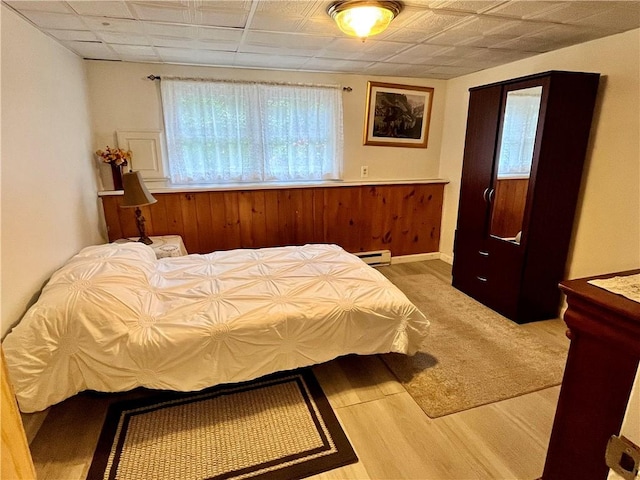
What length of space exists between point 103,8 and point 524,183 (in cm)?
300

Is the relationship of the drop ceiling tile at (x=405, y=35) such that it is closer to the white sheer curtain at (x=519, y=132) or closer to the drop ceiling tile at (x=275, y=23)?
the drop ceiling tile at (x=275, y=23)

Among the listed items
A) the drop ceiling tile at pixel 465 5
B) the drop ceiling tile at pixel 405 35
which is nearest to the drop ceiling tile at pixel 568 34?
the drop ceiling tile at pixel 465 5

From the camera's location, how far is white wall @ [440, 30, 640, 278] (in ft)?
7.79

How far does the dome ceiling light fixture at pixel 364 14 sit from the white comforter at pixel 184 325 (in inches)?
58.6

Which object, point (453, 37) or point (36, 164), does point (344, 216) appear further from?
point (36, 164)

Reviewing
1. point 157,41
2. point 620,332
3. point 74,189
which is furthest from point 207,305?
point 157,41

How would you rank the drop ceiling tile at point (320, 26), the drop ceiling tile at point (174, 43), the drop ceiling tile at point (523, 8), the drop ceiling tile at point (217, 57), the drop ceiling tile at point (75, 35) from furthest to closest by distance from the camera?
1. the drop ceiling tile at point (217, 57)
2. the drop ceiling tile at point (174, 43)
3. the drop ceiling tile at point (75, 35)
4. the drop ceiling tile at point (320, 26)
5. the drop ceiling tile at point (523, 8)

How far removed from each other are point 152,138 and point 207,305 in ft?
7.09

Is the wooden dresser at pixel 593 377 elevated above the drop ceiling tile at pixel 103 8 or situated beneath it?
situated beneath

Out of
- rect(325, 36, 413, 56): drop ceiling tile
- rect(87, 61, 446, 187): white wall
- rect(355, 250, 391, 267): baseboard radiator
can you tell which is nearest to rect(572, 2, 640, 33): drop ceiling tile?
rect(325, 36, 413, 56): drop ceiling tile

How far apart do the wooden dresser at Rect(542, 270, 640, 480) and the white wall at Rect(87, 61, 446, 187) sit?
321cm

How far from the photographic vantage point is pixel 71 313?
1667mm

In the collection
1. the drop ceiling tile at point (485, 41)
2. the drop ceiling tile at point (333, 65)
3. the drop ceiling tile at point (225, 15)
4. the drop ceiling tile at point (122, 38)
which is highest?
the drop ceiling tile at point (333, 65)

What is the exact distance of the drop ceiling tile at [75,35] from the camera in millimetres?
2270
